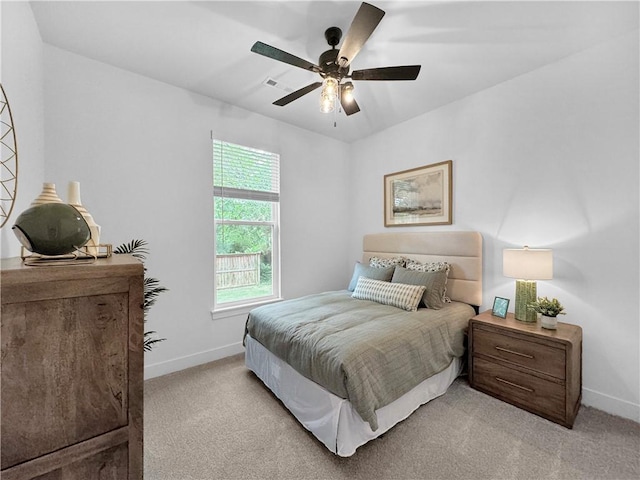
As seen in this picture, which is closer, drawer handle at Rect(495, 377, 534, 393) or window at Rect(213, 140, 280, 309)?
drawer handle at Rect(495, 377, 534, 393)

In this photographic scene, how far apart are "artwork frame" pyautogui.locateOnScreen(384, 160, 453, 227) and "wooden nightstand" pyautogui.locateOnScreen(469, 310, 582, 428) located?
1252 millimetres

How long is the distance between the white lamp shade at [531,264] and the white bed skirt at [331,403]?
94 centimetres

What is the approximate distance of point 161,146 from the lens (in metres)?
2.61

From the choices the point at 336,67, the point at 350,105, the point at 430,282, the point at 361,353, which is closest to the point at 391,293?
the point at 430,282

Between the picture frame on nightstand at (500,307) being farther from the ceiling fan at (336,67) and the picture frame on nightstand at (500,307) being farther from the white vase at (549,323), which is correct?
the ceiling fan at (336,67)

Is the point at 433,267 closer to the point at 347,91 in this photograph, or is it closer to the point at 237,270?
the point at 347,91

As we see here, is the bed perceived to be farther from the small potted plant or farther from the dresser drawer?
the small potted plant

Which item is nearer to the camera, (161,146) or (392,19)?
(392,19)

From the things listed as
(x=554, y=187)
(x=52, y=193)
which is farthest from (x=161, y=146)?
(x=554, y=187)

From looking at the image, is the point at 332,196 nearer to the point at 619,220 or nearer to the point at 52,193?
the point at 619,220

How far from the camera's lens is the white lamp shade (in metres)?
2.11

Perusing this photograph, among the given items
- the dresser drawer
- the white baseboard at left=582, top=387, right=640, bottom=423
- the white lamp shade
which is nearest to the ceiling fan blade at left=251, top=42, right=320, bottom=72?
the white lamp shade

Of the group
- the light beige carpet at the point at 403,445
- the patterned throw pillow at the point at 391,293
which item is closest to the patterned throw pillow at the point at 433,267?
the patterned throw pillow at the point at 391,293

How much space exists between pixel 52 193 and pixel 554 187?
3.27 meters
